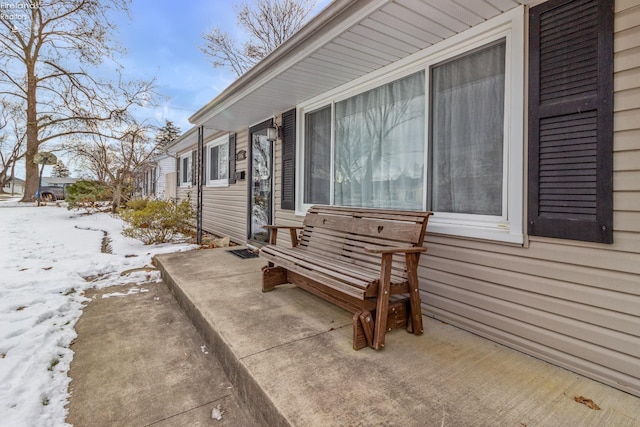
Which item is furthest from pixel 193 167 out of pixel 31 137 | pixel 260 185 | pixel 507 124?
pixel 31 137

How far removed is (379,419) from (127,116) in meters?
14.6

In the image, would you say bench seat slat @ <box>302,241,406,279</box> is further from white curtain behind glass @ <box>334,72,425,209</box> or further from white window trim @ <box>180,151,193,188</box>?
white window trim @ <box>180,151,193,188</box>

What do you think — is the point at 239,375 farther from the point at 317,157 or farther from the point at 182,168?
the point at 182,168

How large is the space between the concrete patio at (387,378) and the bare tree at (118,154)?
11.6m

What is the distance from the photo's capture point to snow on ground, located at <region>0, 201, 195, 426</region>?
1.73 meters

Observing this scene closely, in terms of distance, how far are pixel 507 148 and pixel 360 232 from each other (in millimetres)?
1251

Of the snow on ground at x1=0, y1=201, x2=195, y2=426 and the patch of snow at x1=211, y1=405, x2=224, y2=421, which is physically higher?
the snow on ground at x1=0, y1=201, x2=195, y2=426

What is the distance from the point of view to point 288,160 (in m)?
4.56

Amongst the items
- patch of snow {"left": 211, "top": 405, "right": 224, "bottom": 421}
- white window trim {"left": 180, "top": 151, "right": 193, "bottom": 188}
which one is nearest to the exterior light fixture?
patch of snow {"left": 211, "top": 405, "right": 224, "bottom": 421}

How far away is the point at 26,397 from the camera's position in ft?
5.65

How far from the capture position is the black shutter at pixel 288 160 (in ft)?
14.5

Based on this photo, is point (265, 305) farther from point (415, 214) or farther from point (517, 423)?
point (517, 423)

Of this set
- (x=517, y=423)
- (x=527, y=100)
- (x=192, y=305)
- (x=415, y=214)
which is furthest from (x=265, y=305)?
(x=527, y=100)

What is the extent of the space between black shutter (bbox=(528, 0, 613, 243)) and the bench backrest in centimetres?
74
